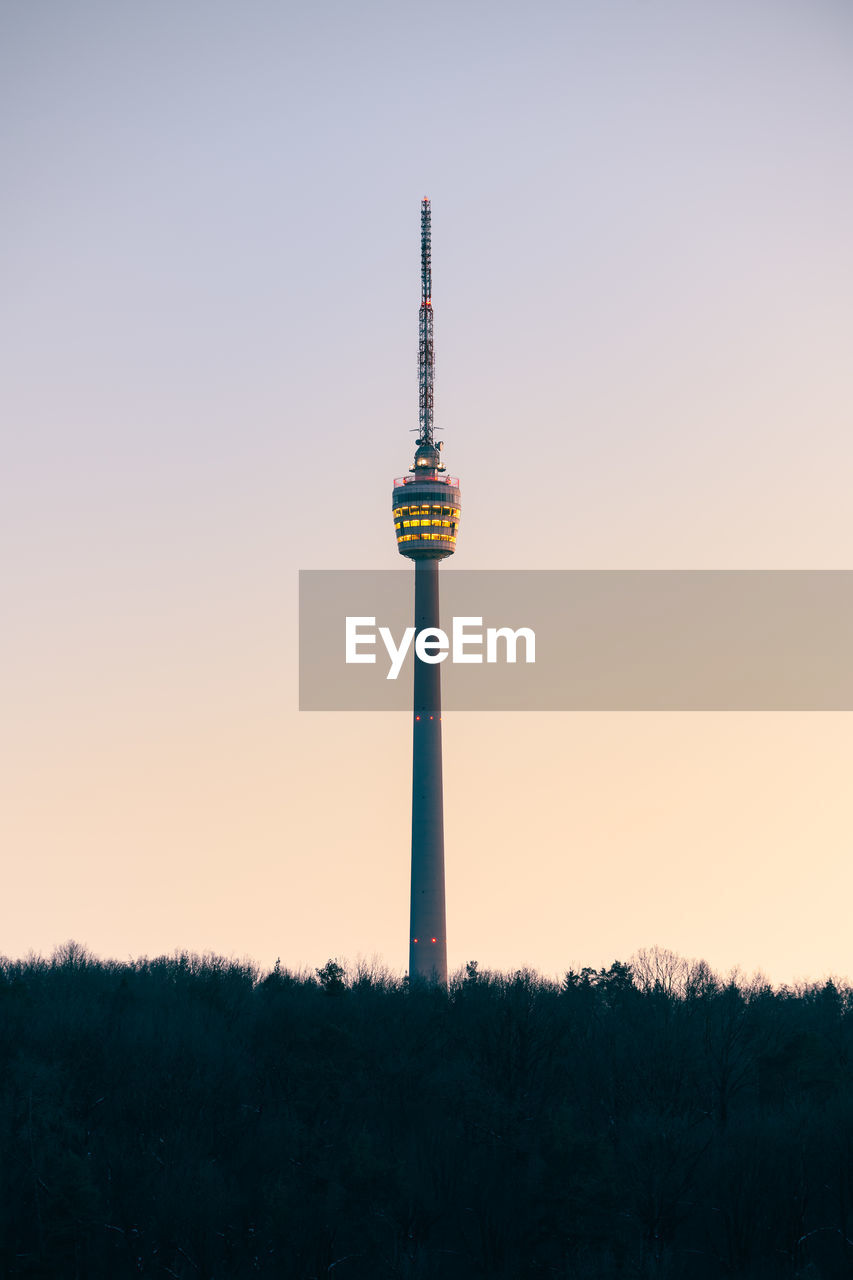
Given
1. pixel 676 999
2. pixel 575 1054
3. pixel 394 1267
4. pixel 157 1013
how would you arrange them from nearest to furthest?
pixel 394 1267, pixel 575 1054, pixel 157 1013, pixel 676 999

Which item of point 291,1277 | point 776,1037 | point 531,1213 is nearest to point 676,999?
point 776,1037

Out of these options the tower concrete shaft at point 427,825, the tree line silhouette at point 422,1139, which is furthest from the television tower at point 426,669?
the tree line silhouette at point 422,1139

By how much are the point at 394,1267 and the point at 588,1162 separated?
10.5 meters

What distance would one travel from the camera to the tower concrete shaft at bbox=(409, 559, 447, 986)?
156 metres

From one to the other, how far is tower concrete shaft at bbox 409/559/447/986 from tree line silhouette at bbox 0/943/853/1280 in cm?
4282

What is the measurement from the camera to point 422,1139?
85312 millimetres

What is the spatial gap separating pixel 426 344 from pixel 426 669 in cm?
3529

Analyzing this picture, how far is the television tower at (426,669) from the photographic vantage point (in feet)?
516

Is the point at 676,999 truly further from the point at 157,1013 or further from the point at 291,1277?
the point at 291,1277

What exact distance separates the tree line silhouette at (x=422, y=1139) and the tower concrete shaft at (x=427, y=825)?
4282cm

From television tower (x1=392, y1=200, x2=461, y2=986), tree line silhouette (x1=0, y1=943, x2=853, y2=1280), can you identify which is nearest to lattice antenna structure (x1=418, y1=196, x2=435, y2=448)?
television tower (x1=392, y1=200, x2=461, y2=986)

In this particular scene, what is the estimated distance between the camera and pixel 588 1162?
7375 centimetres

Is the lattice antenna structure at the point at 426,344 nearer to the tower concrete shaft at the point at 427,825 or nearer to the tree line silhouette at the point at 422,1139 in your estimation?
the tower concrete shaft at the point at 427,825

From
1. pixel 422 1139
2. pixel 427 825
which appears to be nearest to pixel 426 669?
pixel 427 825
